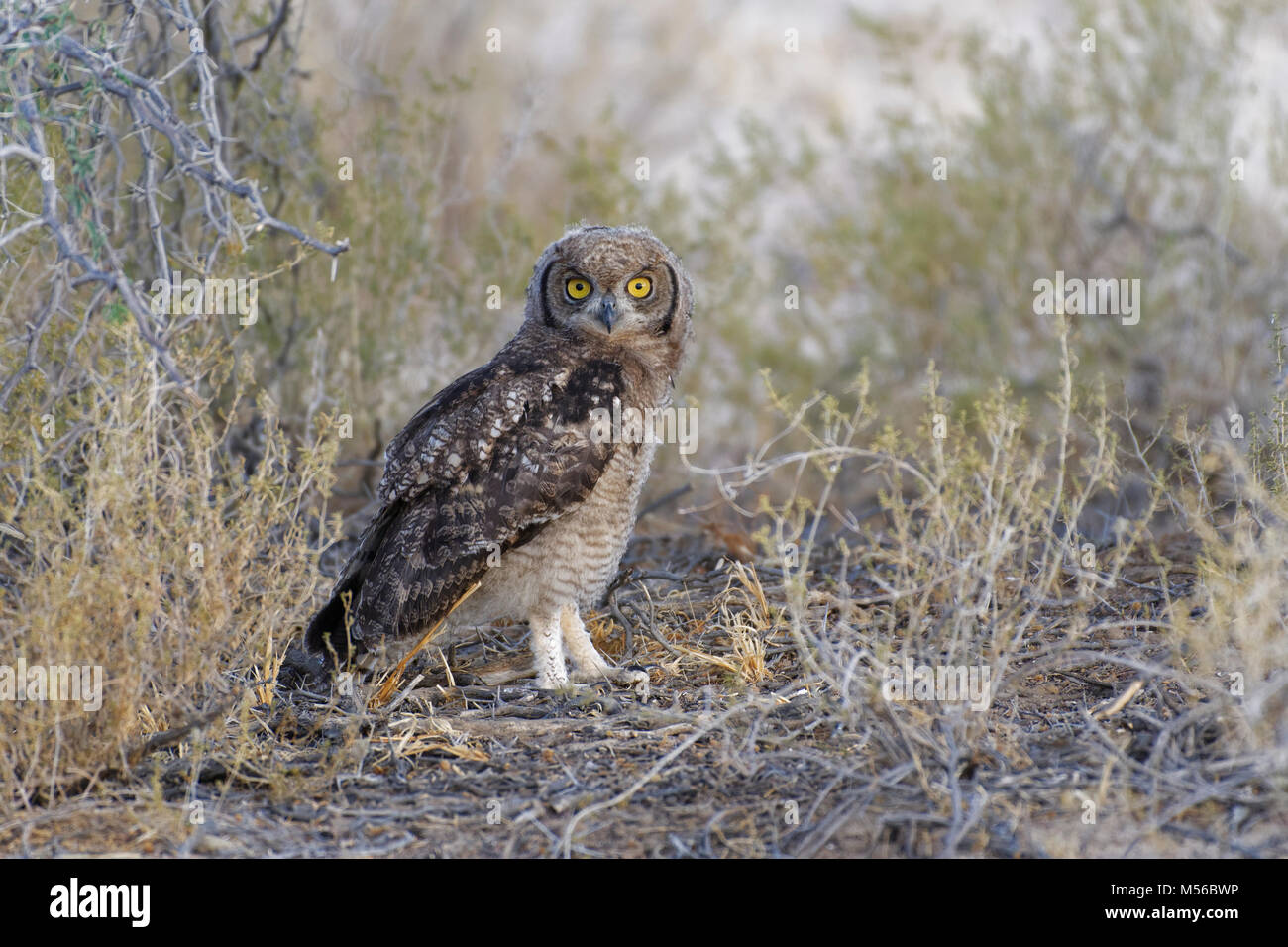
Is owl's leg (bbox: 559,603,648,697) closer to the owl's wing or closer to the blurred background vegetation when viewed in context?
the owl's wing

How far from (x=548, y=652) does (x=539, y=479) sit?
716 millimetres

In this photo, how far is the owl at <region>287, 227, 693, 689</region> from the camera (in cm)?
464

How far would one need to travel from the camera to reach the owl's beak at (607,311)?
4.91 metres

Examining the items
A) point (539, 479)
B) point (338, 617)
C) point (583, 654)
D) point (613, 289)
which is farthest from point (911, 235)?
point (338, 617)

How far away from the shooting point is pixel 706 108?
15266mm

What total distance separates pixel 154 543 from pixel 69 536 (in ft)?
0.78

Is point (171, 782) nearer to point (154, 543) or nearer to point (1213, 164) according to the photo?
point (154, 543)

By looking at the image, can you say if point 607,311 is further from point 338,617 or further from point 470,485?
point 338,617

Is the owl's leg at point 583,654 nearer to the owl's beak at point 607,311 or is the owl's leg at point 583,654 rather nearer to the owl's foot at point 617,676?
the owl's foot at point 617,676

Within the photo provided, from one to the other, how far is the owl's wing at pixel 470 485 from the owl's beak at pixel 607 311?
0.17 metres

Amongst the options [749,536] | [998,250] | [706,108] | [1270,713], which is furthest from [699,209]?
[1270,713]

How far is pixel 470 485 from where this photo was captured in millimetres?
4691

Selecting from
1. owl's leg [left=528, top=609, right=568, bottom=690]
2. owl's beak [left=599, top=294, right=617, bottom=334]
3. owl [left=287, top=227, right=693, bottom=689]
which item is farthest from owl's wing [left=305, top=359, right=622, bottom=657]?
owl's leg [left=528, top=609, right=568, bottom=690]

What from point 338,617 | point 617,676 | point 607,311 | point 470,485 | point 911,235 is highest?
point 911,235
